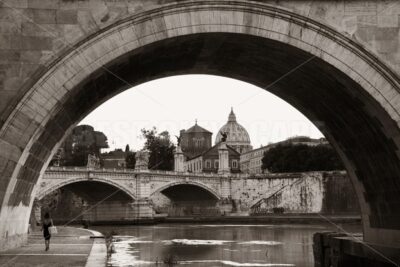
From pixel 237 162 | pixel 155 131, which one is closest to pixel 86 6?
pixel 155 131

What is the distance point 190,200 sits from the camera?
81938mm

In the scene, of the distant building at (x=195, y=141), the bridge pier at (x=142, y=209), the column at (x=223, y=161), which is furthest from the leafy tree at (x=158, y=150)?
the distant building at (x=195, y=141)

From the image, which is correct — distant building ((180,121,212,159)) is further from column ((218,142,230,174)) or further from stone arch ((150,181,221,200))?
stone arch ((150,181,221,200))

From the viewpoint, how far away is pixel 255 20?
10164 millimetres

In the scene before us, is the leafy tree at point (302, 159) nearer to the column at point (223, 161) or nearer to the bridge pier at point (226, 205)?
the column at point (223, 161)

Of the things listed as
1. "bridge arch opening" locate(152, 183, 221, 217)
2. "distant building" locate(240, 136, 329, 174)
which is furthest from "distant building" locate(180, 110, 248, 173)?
"bridge arch opening" locate(152, 183, 221, 217)

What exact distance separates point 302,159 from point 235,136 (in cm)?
6485

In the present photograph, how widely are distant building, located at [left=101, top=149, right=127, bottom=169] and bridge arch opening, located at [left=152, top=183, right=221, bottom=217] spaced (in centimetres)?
2167

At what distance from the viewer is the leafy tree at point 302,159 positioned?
8038cm

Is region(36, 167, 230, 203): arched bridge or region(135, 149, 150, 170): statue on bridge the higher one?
region(135, 149, 150, 170): statue on bridge

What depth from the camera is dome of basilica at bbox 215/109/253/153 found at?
14504 centimetres

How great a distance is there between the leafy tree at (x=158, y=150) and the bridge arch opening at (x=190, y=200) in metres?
5.95

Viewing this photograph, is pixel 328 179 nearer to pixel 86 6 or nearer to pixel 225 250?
pixel 225 250

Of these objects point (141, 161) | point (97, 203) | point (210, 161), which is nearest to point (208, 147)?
point (210, 161)
